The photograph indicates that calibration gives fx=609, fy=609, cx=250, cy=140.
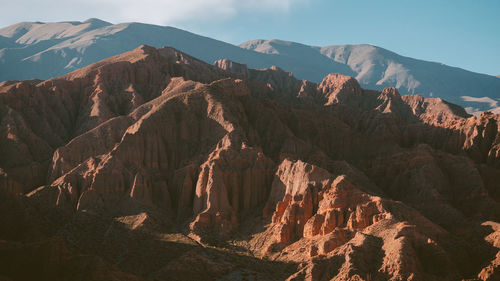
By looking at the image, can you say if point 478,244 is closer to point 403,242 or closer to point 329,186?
point 403,242

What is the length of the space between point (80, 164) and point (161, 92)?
40.2 metres

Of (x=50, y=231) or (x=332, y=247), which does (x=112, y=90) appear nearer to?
(x=50, y=231)

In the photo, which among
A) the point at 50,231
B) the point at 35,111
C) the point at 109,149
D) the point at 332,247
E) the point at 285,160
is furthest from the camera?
the point at 35,111

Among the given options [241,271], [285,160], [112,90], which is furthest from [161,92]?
[241,271]

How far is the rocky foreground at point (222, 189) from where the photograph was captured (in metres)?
71.0

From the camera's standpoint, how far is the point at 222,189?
9312 centimetres

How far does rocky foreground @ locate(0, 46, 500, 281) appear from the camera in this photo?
71000 millimetres

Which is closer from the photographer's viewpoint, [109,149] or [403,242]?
[403,242]

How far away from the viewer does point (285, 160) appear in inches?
3794

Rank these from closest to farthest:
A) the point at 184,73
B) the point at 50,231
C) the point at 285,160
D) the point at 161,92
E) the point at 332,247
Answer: the point at 332,247
the point at 50,231
the point at 285,160
the point at 161,92
the point at 184,73

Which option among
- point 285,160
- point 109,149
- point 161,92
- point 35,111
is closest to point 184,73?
point 161,92

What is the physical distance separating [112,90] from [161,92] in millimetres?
11263

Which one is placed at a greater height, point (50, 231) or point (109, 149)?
point (109, 149)

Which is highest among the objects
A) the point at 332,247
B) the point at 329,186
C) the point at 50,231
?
the point at 329,186
